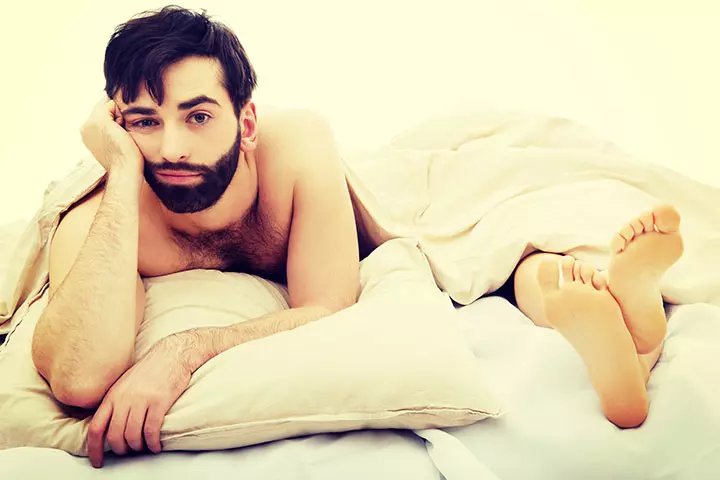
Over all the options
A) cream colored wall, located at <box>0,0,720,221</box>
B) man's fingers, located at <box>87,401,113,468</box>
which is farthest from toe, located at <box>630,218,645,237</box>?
cream colored wall, located at <box>0,0,720,221</box>

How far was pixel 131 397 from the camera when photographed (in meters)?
0.77

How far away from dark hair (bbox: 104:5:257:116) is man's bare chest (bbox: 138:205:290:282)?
216 millimetres

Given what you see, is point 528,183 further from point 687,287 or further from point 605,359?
point 605,359

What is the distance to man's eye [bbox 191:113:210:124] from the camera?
3.11ft

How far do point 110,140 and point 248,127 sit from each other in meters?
0.22

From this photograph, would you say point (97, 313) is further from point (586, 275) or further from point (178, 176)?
point (586, 275)

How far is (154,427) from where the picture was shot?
743 mm

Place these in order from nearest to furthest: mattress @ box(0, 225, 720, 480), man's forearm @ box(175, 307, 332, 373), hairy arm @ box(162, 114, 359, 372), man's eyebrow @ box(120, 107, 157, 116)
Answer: mattress @ box(0, 225, 720, 480), man's forearm @ box(175, 307, 332, 373), man's eyebrow @ box(120, 107, 157, 116), hairy arm @ box(162, 114, 359, 372)

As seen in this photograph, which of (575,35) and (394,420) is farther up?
(575,35)

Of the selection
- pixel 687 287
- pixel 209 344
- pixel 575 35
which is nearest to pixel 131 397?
pixel 209 344

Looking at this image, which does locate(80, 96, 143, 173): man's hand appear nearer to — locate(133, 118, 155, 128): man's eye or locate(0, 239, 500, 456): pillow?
locate(133, 118, 155, 128): man's eye

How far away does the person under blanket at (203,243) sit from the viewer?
777mm

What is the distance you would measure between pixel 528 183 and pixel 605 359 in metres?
0.69

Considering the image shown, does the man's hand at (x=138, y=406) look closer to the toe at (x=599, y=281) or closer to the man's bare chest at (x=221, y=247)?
the man's bare chest at (x=221, y=247)
